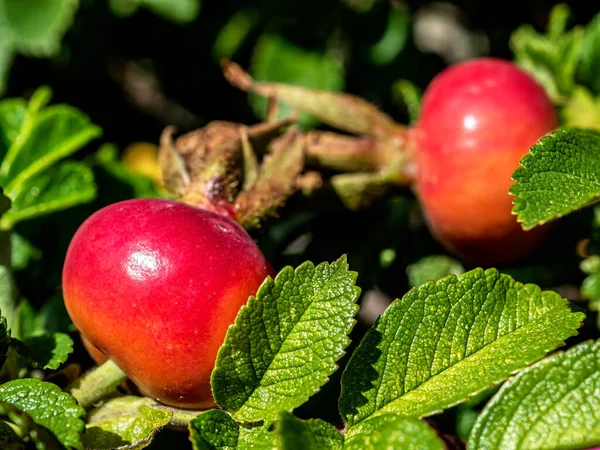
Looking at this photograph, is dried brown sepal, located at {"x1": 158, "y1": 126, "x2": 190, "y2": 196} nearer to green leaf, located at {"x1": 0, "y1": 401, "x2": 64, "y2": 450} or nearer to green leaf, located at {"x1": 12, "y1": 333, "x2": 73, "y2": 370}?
green leaf, located at {"x1": 12, "y1": 333, "x2": 73, "y2": 370}

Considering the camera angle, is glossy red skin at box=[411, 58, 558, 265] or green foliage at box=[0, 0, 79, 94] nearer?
glossy red skin at box=[411, 58, 558, 265]

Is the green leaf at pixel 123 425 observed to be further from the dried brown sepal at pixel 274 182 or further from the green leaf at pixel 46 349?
the dried brown sepal at pixel 274 182

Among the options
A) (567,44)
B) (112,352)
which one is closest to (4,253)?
(112,352)

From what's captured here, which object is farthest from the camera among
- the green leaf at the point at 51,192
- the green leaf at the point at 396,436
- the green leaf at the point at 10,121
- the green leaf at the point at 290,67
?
the green leaf at the point at 290,67

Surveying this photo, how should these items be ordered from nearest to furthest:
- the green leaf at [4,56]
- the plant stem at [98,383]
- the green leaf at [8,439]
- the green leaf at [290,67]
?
the green leaf at [8,439] < the plant stem at [98,383] < the green leaf at [4,56] < the green leaf at [290,67]

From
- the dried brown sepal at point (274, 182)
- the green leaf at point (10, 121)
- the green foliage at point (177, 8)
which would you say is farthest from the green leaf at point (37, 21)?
the dried brown sepal at point (274, 182)

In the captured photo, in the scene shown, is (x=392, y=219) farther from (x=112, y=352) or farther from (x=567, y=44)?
(x=112, y=352)

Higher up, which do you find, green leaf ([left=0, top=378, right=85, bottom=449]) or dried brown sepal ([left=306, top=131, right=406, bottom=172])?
green leaf ([left=0, top=378, right=85, bottom=449])

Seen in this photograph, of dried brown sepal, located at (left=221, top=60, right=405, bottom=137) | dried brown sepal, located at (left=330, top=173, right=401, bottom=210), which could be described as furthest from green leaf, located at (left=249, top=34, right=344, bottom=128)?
dried brown sepal, located at (left=330, top=173, right=401, bottom=210)
